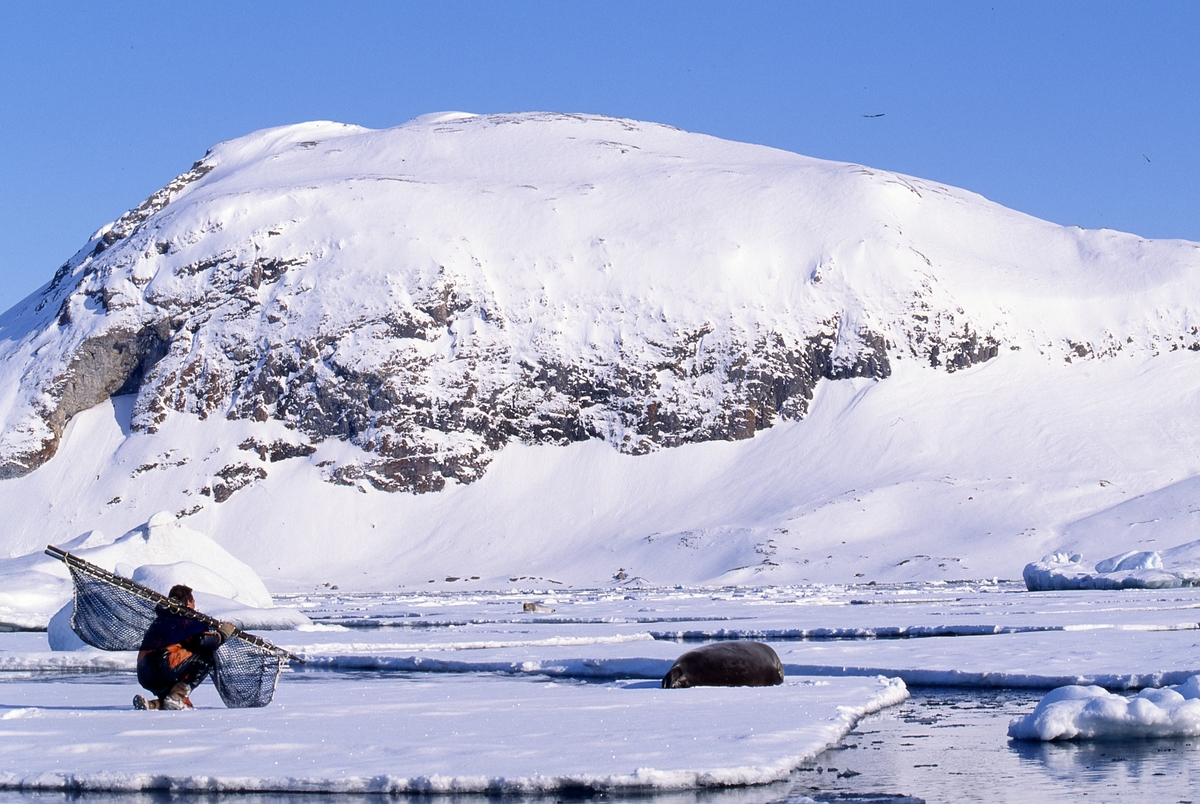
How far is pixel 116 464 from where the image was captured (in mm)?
117312

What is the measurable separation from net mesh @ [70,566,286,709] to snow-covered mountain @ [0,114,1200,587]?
8171 centimetres

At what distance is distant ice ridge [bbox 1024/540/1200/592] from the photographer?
55844mm

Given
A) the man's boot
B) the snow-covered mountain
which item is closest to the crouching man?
the man's boot

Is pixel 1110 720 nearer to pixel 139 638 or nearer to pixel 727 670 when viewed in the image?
pixel 727 670

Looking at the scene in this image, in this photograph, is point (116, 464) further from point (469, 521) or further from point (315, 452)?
point (469, 521)

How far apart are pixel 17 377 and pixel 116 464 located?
16597 mm

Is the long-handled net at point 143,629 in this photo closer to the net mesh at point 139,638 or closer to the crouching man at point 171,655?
the net mesh at point 139,638

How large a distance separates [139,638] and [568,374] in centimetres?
10404

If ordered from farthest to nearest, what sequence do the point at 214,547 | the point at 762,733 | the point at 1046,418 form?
the point at 1046,418, the point at 214,547, the point at 762,733

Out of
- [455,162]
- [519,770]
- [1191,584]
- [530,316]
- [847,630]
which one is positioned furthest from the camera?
[455,162]

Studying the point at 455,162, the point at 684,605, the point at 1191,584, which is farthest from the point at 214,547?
the point at 455,162

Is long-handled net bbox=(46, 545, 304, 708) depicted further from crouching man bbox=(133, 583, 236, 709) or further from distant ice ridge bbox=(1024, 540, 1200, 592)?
distant ice ridge bbox=(1024, 540, 1200, 592)

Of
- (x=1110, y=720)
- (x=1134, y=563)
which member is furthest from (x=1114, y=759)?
(x=1134, y=563)

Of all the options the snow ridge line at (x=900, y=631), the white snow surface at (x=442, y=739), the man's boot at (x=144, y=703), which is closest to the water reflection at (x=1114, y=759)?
the white snow surface at (x=442, y=739)
